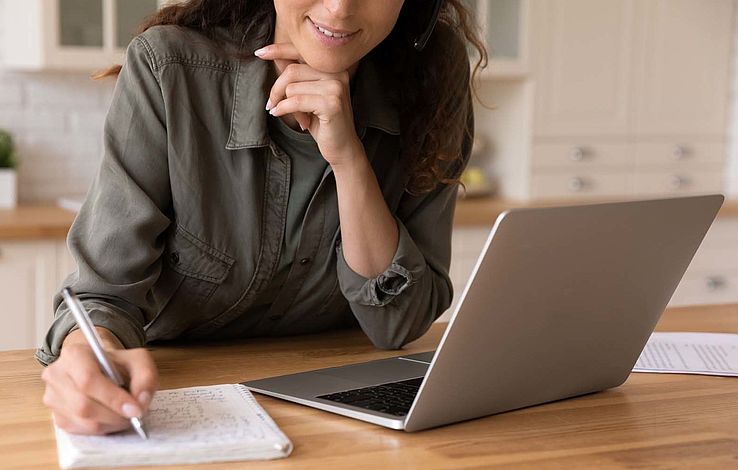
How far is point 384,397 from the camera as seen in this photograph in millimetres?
1191

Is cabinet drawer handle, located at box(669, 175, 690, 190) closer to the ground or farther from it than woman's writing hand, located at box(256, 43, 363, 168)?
closer to the ground

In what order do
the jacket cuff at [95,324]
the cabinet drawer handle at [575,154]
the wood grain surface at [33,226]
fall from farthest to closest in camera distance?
the cabinet drawer handle at [575,154], the wood grain surface at [33,226], the jacket cuff at [95,324]

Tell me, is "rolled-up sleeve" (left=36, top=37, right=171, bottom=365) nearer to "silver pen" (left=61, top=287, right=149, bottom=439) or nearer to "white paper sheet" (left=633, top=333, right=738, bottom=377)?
"silver pen" (left=61, top=287, right=149, bottom=439)

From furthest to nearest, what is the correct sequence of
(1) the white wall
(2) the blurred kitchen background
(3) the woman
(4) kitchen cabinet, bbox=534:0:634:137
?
(1) the white wall
(4) kitchen cabinet, bbox=534:0:634:137
(2) the blurred kitchen background
(3) the woman

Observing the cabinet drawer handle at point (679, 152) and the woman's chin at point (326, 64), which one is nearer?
the woman's chin at point (326, 64)

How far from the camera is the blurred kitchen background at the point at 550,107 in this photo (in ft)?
10.6

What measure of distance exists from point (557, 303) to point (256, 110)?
55 cm

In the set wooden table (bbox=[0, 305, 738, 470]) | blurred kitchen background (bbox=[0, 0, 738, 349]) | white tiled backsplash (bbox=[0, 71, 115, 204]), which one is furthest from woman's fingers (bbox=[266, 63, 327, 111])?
white tiled backsplash (bbox=[0, 71, 115, 204])

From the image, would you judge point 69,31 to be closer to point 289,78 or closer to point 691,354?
point 289,78

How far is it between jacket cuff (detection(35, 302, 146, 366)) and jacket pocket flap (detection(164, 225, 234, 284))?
0.57 feet

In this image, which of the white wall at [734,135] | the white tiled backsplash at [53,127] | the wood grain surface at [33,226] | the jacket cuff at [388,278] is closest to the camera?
the jacket cuff at [388,278]

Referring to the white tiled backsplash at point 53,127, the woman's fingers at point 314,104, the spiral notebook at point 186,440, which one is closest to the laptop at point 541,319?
the spiral notebook at point 186,440

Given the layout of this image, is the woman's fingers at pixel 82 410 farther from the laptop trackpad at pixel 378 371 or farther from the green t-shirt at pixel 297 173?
the green t-shirt at pixel 297 173

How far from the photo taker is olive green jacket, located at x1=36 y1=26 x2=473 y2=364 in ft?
4.51
